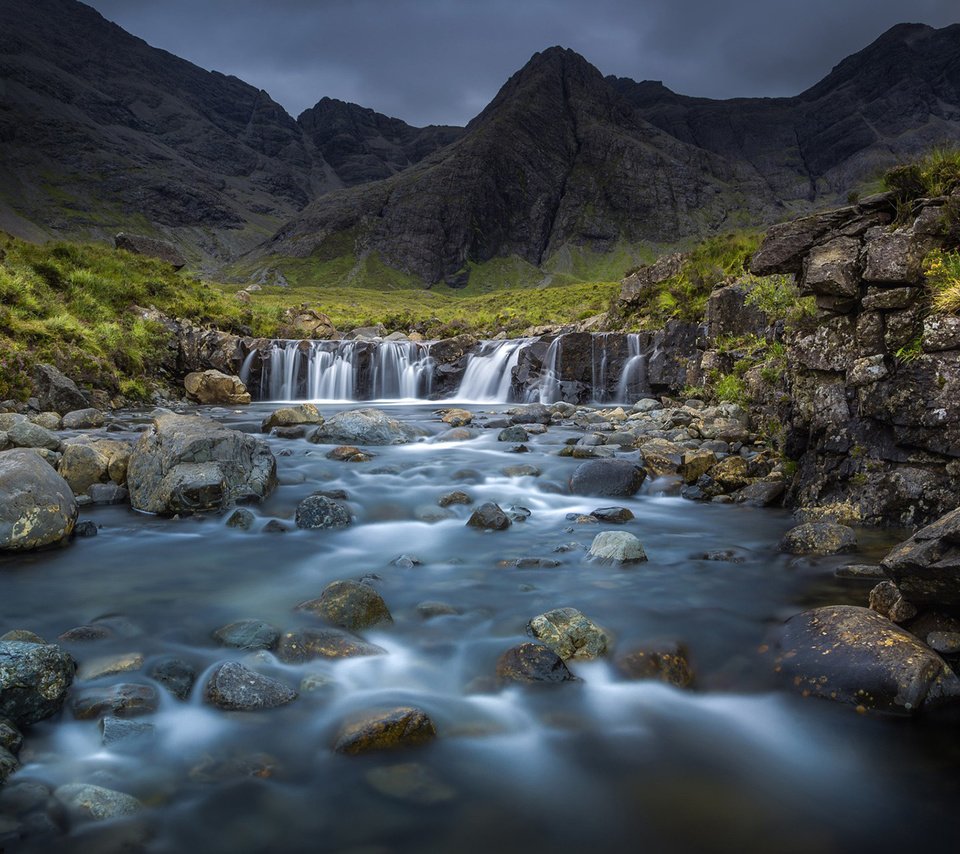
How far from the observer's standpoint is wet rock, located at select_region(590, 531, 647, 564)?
→ 24.7 feet

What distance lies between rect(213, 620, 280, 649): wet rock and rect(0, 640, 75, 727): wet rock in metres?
1.27

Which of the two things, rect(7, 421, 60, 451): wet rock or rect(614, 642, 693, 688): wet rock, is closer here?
rect(614, 642, 693, 688): wet rock

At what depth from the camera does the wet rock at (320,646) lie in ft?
17.0

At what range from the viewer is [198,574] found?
23.8ft

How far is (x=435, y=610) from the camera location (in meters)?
6.32

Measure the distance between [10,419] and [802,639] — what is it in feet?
44.2

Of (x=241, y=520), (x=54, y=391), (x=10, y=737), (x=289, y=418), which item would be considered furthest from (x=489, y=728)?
(x=54, y=391)

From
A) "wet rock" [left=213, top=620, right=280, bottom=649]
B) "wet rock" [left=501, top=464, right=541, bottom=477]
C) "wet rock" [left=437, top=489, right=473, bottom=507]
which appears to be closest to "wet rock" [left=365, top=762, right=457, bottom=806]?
"wet rock" [left=213, top=620, right=280, bottom=649]

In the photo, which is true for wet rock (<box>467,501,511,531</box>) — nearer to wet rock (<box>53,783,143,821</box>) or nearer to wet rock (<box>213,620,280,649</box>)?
wet rock (<box>213,620,280,649</box>)

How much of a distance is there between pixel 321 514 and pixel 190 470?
7.44ft

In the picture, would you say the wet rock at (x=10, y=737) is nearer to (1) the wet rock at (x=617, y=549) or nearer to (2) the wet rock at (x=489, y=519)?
(1) the wet rock at (x=617, y=549)

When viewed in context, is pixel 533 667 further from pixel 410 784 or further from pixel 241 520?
pixel 241 520

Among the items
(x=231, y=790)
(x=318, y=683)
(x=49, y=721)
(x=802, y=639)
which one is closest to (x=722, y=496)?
(x=802, y=639)

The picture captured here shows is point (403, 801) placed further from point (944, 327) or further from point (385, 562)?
point (944, 327)
